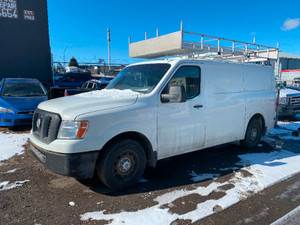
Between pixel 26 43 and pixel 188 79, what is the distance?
16143mm

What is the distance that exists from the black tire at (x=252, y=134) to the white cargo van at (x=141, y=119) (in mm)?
373

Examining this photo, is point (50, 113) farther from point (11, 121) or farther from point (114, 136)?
point (11, 121)

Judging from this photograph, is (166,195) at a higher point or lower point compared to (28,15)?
lower

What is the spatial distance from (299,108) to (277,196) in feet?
24.6

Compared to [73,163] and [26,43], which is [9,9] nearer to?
[26,43]

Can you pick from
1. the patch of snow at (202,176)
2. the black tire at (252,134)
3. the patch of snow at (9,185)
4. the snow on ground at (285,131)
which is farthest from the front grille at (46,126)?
the snow on ground at (285,131)

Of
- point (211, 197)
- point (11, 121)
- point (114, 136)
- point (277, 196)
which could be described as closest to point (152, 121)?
point (114, 136)

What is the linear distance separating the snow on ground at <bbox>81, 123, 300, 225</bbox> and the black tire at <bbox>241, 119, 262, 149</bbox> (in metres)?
0.36

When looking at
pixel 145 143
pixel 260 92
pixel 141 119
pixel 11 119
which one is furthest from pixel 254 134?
pixel 11 119

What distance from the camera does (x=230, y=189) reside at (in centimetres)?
353

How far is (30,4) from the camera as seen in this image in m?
15.8

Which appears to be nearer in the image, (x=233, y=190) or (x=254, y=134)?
(x=233, y=190)

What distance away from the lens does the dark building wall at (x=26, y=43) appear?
15.5 m

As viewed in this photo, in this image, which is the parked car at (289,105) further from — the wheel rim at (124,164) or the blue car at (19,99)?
the blue car at (19,99)
